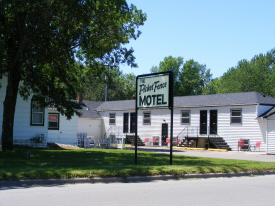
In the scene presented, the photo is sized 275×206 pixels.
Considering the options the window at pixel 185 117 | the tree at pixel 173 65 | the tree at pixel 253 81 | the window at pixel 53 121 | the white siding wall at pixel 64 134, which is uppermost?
the tree at pixel 173 65

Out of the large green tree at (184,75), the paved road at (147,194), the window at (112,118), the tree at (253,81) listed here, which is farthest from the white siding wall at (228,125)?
the large green tree at (184,75)

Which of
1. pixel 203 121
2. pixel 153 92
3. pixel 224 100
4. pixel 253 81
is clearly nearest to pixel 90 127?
pixel 203 121

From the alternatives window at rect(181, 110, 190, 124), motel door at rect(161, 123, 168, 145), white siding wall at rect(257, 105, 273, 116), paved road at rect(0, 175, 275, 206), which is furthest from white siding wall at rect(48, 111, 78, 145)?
paved road at rect(0, 175, 275, 206)

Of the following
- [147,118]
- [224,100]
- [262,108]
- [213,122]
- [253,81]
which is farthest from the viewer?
[253,81]

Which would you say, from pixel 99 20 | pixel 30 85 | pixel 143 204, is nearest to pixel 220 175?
pixel 143 204

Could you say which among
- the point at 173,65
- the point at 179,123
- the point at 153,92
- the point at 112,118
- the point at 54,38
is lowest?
the point at 179,123

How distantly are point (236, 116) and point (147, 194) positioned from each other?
2438 cm

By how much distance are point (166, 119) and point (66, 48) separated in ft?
68.4

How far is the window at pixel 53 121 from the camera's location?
3070 cm

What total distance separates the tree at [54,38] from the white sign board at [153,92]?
4.52 meters

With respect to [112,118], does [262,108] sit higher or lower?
higher

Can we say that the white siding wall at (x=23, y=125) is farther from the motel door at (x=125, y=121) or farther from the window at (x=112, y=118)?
the window at (x=112, y=118)

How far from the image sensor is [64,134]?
3095 centimetres

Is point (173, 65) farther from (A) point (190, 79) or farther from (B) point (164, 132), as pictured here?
(B) point (164, 132)
